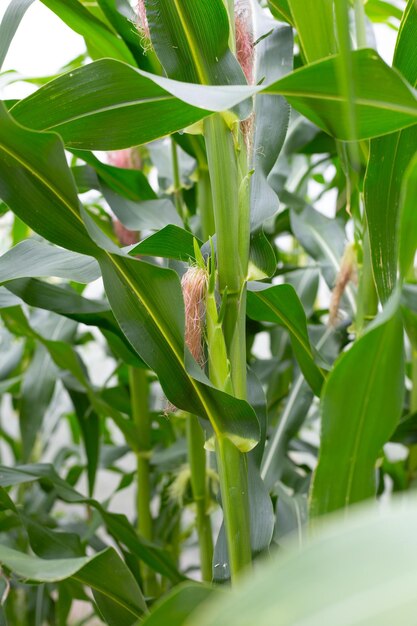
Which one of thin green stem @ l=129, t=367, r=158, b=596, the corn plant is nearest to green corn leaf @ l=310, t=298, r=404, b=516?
the corn plant

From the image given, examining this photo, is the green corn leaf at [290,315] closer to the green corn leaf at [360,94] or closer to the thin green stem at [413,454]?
the green corn leaf at [360,94]

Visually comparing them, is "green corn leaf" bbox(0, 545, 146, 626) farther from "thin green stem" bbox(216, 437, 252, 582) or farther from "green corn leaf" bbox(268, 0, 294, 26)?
"green corn leaf" bbox(268, 0, 294, 26)

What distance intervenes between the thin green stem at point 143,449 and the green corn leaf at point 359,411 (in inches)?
19.9

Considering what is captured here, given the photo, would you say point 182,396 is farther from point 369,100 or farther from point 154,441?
point 154,441

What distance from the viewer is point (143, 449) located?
849 millimetres

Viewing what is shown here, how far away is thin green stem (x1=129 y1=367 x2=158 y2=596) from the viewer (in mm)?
837

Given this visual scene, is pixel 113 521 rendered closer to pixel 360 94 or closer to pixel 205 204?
pixel 205 204

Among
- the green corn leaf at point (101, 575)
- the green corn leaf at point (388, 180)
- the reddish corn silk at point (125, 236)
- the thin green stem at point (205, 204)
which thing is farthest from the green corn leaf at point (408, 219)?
the reddish corn silk at point (125, 236)

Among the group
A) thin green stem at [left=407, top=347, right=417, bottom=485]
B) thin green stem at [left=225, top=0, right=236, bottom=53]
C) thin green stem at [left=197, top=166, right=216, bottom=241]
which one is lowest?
thin green stem at [left=407, top=347, right=417, bottom=485]

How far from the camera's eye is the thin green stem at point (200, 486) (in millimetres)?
727

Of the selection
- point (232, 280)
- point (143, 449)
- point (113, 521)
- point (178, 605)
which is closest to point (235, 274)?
point (232, 280)

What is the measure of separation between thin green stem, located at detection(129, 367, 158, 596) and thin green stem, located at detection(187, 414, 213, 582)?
97 millimetres

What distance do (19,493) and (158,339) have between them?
2.31ft

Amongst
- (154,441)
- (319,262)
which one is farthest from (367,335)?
(154,441)
